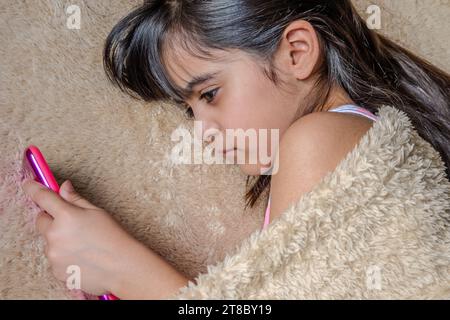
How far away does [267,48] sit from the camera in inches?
41.9

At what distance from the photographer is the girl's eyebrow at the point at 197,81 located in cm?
105

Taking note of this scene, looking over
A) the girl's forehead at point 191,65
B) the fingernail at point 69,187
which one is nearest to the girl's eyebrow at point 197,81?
the girl's forehead at point 191,65

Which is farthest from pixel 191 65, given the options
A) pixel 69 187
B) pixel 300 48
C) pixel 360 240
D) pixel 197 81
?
pixel 360 240

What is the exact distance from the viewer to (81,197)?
37.9 inches

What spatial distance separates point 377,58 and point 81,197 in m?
0.59

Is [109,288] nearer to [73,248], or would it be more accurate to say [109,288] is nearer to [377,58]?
[73,248]

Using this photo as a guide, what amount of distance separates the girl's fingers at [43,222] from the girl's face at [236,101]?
298 mm

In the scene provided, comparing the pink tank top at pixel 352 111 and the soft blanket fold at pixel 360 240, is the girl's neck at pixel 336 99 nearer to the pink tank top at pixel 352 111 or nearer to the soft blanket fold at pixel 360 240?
the pink tank top at pixel 352 111

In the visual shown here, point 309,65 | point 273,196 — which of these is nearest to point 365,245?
point 273,196

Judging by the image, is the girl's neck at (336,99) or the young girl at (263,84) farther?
the girl's neck at (336,99)

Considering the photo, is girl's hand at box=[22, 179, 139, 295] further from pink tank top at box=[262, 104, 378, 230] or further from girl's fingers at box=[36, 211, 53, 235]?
pink tank top at box=[262, 104, 378, 230]

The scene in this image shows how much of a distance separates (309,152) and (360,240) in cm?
14

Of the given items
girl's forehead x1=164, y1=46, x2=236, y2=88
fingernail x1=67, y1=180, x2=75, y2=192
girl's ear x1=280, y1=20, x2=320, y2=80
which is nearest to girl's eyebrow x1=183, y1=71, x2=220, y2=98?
girl's forehead x1=164, y1=46, x2=236, y2=88

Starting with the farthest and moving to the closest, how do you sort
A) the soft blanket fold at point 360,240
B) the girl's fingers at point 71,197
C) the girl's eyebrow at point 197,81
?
1. the girl's eyebrow at point 197,81
2. the girl's fingers at point 71,197
3. the soft blanket fold at point 360,240
